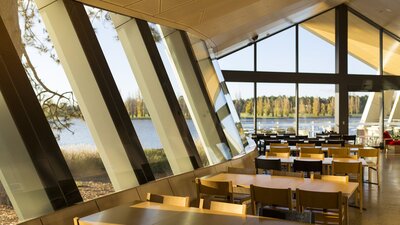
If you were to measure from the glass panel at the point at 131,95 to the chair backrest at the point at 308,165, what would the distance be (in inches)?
89.0

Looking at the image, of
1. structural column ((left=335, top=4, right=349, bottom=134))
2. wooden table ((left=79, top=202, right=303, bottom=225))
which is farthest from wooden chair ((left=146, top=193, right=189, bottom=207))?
structural column ((left=335, top=4, right=349, bottom=134))

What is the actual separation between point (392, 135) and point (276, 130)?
508 cm

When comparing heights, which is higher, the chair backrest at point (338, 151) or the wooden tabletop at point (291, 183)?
the wooden tabletop at point (291, 183)

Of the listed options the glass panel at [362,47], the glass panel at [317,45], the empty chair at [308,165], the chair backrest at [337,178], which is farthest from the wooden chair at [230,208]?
the glass panel at [362,47]

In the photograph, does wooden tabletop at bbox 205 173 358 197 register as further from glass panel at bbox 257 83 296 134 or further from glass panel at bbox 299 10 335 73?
glass panel at bbox 299 10 335 73

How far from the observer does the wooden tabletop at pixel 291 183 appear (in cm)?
429

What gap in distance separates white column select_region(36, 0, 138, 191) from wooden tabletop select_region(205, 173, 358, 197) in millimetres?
1244

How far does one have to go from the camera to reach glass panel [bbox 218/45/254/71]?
580 inches

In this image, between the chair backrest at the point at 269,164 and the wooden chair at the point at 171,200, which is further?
the chair backrest at the point at 269,164

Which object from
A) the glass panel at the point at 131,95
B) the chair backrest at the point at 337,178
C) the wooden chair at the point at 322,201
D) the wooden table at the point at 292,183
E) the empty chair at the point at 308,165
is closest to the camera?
the wooden chair at the point at 322,201

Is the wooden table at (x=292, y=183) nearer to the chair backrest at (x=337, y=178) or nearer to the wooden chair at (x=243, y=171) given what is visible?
the chair backrest at (x=337, y=178)

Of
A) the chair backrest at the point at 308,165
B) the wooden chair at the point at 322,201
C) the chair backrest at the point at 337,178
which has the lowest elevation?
the chair backrest at the point at 308,165

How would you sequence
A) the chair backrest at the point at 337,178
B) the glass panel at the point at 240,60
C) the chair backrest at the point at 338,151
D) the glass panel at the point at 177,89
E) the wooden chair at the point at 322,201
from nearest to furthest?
the wooden chair at the point at 322,201 → the chair backrest at the point at 337,178 → the glass panel at the point at 177,89 → the chair backrest at the point at 338,151 → the glass panel at the point at 240,60

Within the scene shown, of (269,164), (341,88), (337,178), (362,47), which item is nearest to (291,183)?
(337,178)
